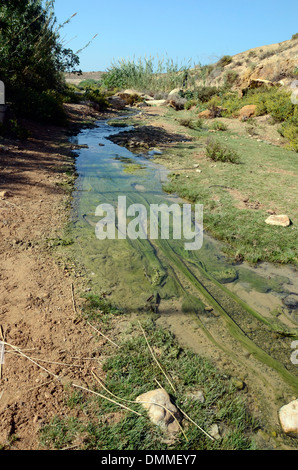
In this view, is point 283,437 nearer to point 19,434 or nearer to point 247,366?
point 247,366

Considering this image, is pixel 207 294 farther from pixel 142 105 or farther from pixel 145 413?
pixel 142 105

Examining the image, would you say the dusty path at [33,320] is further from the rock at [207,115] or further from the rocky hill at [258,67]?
the rocky hill at [258,67]

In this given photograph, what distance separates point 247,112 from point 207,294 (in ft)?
42.0

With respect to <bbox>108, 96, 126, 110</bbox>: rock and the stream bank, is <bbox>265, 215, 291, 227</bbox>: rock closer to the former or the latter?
the stream bank

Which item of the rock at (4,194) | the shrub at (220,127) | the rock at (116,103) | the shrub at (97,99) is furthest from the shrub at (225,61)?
the rock at (4,194)

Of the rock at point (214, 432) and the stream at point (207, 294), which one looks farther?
the stream at point (207, 294)

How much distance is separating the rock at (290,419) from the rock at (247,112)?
13484mm

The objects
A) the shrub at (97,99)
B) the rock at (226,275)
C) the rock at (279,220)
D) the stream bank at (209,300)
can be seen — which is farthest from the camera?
the shrub at (97,99)

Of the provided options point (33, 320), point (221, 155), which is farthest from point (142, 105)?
point (33, 320)

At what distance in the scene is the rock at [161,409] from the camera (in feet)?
6.29

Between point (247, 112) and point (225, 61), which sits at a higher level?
point (225, 61)

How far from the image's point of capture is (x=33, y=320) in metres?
2.65

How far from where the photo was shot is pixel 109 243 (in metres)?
4.03

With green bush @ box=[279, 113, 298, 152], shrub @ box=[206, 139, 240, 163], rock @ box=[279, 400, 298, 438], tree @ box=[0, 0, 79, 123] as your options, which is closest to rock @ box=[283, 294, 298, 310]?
rock @ box=[279, 400, 298, 438]
